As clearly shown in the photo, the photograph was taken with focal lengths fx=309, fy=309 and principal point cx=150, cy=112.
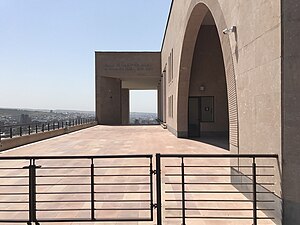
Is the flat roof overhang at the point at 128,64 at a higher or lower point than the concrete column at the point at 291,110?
higher

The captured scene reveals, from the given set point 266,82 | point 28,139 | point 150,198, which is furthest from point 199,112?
point 266,82

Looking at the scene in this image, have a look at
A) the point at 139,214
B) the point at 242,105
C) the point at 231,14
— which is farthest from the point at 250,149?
the point at 231,14

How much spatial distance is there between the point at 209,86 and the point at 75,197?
13.9 m

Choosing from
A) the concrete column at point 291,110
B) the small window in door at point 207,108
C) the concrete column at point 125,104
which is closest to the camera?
the concrete column at point 291,110

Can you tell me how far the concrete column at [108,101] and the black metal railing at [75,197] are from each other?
27.1 meters

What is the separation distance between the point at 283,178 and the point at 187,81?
45.5 ft

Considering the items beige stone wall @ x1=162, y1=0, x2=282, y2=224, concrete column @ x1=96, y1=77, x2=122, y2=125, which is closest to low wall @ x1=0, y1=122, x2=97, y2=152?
beige stone wall @ x1=162, y1=0, x2=282, y2=224

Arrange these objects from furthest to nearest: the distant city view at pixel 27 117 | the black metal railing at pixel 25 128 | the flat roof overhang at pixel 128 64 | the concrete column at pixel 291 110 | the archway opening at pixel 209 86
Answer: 1. the flat roof overhang at pixel 128 64
2. the distant city view at pixel 27 117
3. the archway opening at pixel 209 86
4. the black metal railing at pixel 25 128
5. the concrete column at pixel 291 110

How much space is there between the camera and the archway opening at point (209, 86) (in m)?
18.3

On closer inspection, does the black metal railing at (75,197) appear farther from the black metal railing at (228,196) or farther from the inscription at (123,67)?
the inscription at (123,67)

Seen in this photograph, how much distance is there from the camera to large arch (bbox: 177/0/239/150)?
6.78m

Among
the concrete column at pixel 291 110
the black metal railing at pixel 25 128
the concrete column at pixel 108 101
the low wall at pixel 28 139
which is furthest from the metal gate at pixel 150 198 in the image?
the concrete column at pixel 108 101

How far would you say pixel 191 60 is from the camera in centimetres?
1709

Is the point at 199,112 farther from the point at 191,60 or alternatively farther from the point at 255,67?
the point at 255,67
